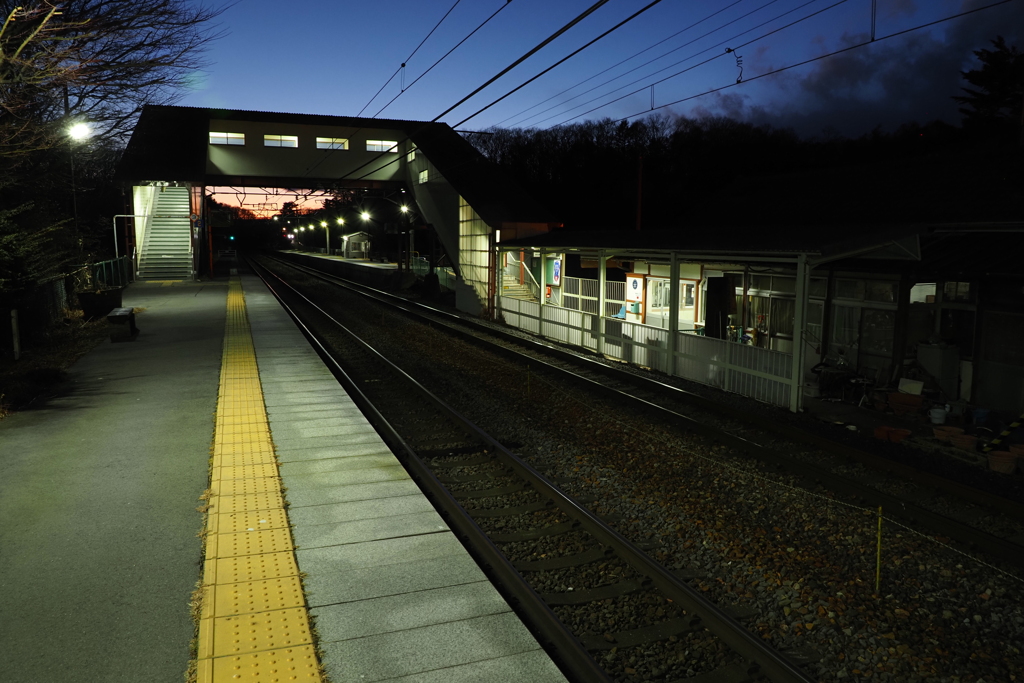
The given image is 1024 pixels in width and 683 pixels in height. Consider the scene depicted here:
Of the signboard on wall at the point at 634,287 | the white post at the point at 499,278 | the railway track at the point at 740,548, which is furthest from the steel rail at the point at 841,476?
the white post at the point at 499,278

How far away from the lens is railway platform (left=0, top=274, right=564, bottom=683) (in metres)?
4.23

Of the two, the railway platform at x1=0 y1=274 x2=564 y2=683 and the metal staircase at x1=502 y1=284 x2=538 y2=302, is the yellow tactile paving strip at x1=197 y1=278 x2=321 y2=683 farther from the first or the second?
the metal staircase at x1=502 y1=284 x2=538 y2=302

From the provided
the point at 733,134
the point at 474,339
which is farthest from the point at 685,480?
the point at 733,134

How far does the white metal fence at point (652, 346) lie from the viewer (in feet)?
40.6

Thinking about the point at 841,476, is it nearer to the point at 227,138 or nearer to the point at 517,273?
the point at 517,273

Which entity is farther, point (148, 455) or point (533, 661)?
point (148, 455)

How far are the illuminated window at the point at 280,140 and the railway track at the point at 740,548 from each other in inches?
1339

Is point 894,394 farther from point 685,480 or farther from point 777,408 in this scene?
point 685,480

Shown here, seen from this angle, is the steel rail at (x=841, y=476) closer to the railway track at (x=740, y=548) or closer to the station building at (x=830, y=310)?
the railway track at (x=740, y=548)

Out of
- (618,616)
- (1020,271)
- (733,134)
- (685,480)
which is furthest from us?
(733,134)

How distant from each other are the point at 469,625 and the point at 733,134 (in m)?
57.1

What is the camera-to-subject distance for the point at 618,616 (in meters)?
5.21

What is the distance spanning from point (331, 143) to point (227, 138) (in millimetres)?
5882

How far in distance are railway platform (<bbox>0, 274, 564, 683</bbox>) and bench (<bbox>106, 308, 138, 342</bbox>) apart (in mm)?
7182
